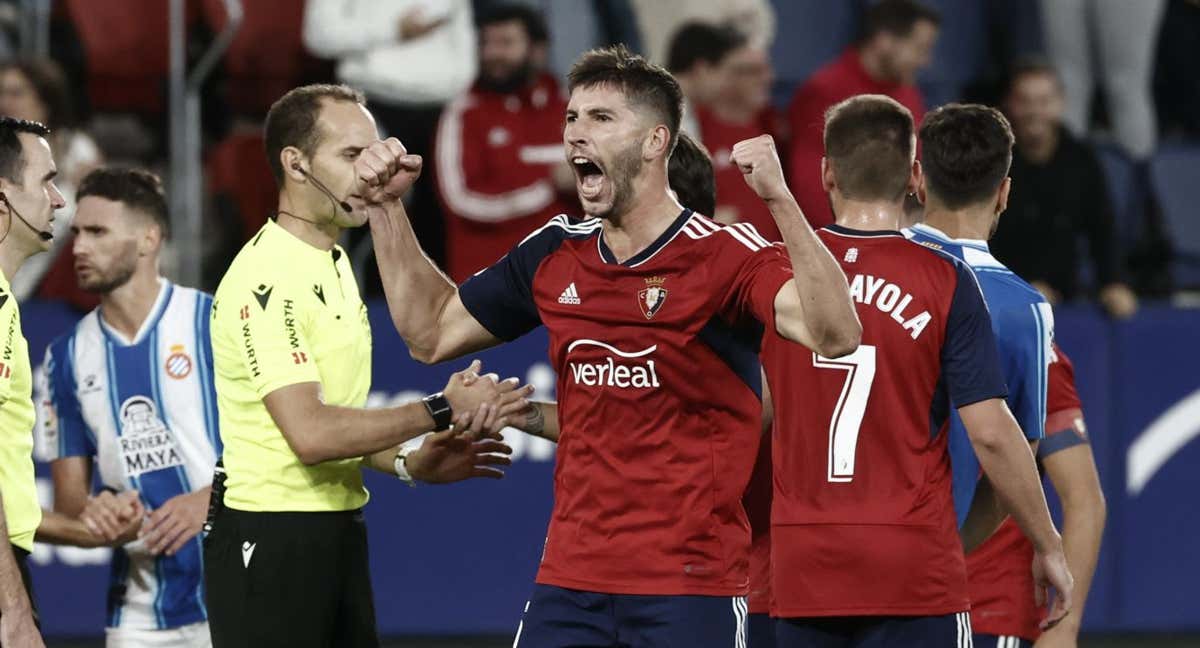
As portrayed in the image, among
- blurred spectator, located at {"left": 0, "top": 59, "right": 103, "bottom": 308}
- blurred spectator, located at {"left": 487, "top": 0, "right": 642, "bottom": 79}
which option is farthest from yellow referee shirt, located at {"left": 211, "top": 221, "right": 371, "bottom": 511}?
blurred spectator, located at {"left": 487, "top": 0, "right": 642, "bottom": 79}

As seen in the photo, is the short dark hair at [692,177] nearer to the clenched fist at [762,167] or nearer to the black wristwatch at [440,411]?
the black wristwatch at [440,411]

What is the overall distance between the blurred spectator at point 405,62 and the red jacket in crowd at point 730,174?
130cm

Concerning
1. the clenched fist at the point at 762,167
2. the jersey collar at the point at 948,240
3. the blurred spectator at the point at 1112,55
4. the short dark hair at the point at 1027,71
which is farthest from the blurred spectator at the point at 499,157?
the clenched fist at the point at 762,167

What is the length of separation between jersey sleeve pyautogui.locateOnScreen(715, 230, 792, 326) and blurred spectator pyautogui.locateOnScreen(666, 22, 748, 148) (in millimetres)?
4944

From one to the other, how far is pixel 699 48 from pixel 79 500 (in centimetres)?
470

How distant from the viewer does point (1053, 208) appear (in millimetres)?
9586

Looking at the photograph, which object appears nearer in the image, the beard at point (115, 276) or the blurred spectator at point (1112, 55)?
the beard at point (115, 276)

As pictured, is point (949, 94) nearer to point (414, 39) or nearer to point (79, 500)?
point (414, 39)

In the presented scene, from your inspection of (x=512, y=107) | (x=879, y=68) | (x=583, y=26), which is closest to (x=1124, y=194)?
(x=879, y=68)

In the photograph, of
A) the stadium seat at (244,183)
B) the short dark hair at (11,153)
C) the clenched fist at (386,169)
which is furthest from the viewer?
the stadium seat at (244,183)

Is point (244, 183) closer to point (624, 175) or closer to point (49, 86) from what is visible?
point (49, 86)

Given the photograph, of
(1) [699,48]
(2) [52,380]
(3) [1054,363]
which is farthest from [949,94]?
(2) [52,380]

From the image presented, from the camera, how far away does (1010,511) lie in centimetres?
501

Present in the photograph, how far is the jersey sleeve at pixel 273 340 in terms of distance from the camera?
5176 millimetres
